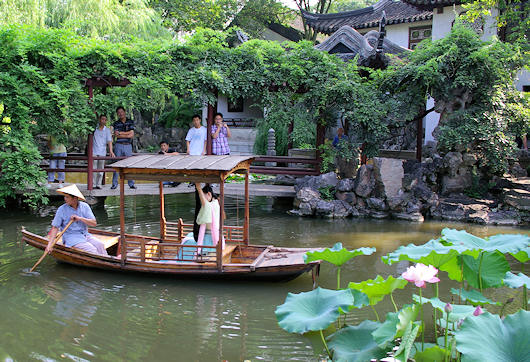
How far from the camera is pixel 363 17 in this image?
2186 cm

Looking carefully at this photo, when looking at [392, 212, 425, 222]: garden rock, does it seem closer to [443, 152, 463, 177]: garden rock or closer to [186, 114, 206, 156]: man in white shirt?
[443, 152, 463, 177]: garden rock

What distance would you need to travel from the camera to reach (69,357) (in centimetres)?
468

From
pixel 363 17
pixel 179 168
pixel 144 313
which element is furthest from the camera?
pixel 363 17

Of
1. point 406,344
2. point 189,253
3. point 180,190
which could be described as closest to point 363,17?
point 180,190

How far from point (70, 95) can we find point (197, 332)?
24.8ft

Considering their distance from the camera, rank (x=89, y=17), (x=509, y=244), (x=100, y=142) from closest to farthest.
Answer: (x=509, y=244)
(x=100, y=142)
(x=89, y=17)

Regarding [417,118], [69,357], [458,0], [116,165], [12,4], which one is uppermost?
[458,0]

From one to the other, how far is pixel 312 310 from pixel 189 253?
11.4 ft

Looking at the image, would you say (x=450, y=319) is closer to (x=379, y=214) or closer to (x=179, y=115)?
(x=379, y=214)

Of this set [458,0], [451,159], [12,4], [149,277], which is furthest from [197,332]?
[458,0]

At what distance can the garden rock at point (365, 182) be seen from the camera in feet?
39.6

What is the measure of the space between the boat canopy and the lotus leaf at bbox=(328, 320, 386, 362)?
2.79 meters

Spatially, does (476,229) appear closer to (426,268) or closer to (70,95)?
(426,268)

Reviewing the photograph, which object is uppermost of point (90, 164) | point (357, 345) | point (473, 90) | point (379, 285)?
point (473, 90)
